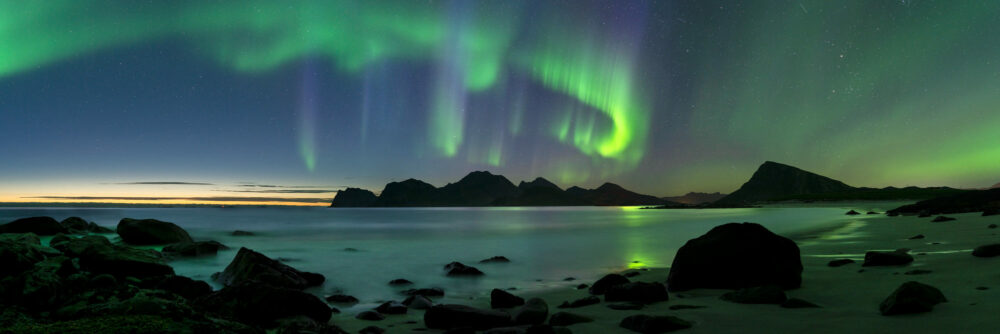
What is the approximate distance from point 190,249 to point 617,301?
20.4 metres

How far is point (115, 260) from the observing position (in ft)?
39.7

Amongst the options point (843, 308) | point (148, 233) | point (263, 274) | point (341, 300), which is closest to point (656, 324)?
point (843, 308)

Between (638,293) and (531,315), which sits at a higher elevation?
(638,293)

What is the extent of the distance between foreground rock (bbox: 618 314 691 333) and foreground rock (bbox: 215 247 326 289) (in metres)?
8.75

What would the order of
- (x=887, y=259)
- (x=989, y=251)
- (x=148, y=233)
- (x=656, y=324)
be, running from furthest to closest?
(x=148, y=233)
(x=887, y=259)
(x=989, y=251)
(x=656, y=324)

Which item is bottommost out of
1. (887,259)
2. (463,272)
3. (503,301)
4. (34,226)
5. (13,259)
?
(463,272)

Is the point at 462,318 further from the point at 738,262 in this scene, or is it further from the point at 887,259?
the point at 887,259

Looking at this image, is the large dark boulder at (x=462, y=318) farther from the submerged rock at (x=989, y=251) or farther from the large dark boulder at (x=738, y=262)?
the submerged rock at (x=989, y=251)

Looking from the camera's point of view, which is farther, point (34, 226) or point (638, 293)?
point (34, 226)

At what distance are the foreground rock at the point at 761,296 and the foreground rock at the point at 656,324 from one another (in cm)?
180

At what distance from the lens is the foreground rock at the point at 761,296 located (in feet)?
24.1

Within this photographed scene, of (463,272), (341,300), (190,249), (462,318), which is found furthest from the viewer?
(190,249)

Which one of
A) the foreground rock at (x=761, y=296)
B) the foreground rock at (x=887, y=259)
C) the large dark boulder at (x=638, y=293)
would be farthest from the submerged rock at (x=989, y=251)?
the large dark boulder at (x=638, y=293)

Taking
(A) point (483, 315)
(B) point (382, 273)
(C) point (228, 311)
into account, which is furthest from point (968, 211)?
(C) point (228, 311)
